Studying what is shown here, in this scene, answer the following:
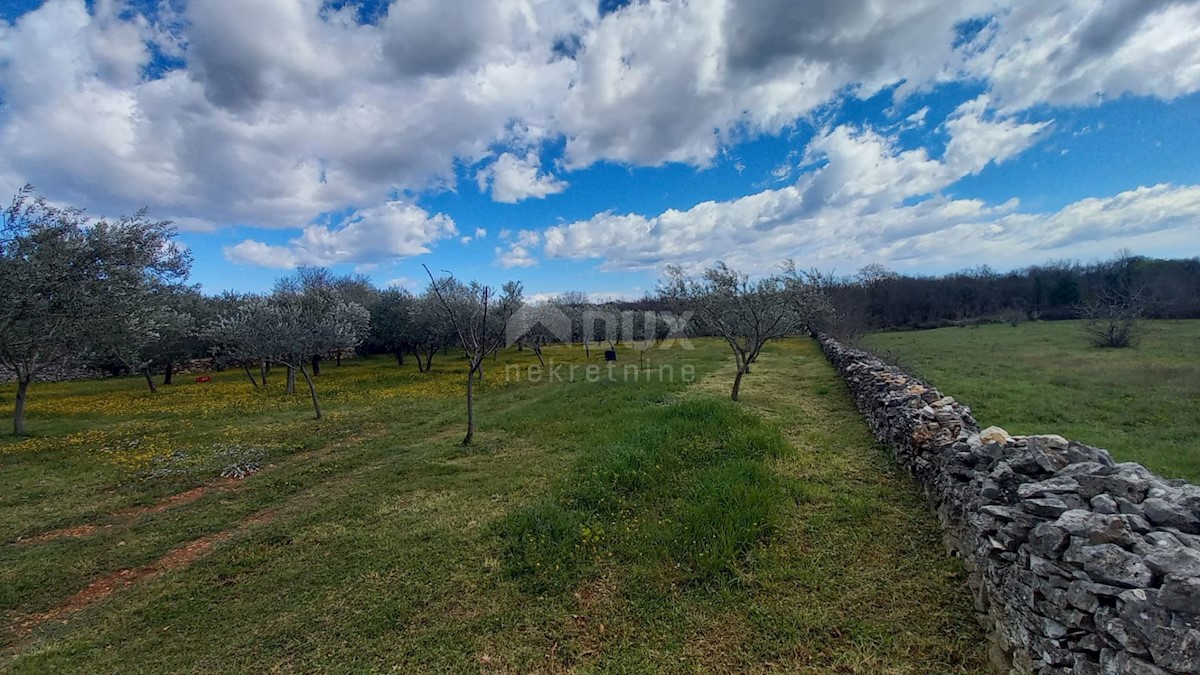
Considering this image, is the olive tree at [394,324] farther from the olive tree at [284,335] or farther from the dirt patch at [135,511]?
the dirt patch at [135,511]

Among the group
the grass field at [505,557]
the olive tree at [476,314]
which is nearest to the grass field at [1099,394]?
the grass field at [505,557]

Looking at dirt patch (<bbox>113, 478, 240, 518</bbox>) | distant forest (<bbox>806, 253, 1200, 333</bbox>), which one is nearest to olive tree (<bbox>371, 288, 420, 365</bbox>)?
dirt patch (<bbox>113, 478, 240, 518</bbox>)

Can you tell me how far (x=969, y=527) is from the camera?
4586mm

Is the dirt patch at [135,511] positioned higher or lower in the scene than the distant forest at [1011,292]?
lower

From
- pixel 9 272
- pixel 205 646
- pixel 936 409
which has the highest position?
pixel 9 272

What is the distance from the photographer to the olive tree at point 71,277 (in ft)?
30.7

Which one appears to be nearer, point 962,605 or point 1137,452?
point 962,605

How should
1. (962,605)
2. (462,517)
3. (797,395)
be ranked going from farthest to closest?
(797,395), (462,517), (962,605)

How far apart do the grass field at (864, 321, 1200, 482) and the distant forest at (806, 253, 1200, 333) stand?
27862mm

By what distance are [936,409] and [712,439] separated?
3.76m

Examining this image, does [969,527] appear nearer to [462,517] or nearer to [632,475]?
[632,475]

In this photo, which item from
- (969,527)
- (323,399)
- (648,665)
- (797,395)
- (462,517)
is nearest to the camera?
(648,665)

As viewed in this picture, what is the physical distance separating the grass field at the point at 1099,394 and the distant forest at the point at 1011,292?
27.9 m

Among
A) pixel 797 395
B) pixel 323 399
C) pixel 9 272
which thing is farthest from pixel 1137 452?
pixel 323 399
